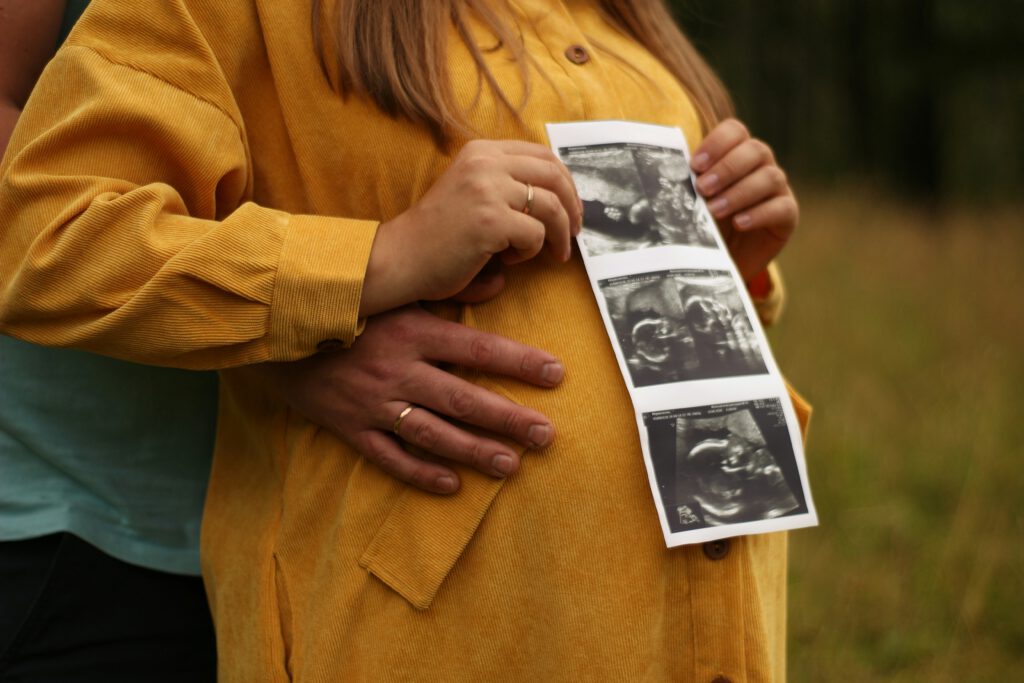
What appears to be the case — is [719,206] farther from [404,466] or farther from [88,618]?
[88,618]

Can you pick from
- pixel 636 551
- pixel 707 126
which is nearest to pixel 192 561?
pixel 636 551

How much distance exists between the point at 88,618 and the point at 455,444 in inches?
22.9

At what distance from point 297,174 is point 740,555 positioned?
0.74 metres

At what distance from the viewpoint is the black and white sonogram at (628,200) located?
1263mm

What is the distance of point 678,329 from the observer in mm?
1232

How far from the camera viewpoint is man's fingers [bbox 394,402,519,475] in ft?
3.75

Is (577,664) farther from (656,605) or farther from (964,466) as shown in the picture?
(964,466)

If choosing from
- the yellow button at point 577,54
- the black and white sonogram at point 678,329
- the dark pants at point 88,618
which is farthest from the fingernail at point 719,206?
the dark pants at point 88,618

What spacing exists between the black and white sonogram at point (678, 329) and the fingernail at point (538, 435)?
129 millimetres

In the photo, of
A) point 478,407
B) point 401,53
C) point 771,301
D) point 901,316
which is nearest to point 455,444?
point 478,407

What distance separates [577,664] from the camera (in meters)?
1.13

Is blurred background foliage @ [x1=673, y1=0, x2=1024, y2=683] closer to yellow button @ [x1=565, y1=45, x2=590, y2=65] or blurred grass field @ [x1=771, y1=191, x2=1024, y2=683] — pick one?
blurred grass field @ [x1=771, y1=191, x2=1024, y2=683]

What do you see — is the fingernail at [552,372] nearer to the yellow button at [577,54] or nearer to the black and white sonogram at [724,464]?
the black and white sonogram at [724,464]

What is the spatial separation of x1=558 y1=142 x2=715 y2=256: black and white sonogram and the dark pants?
79cm
